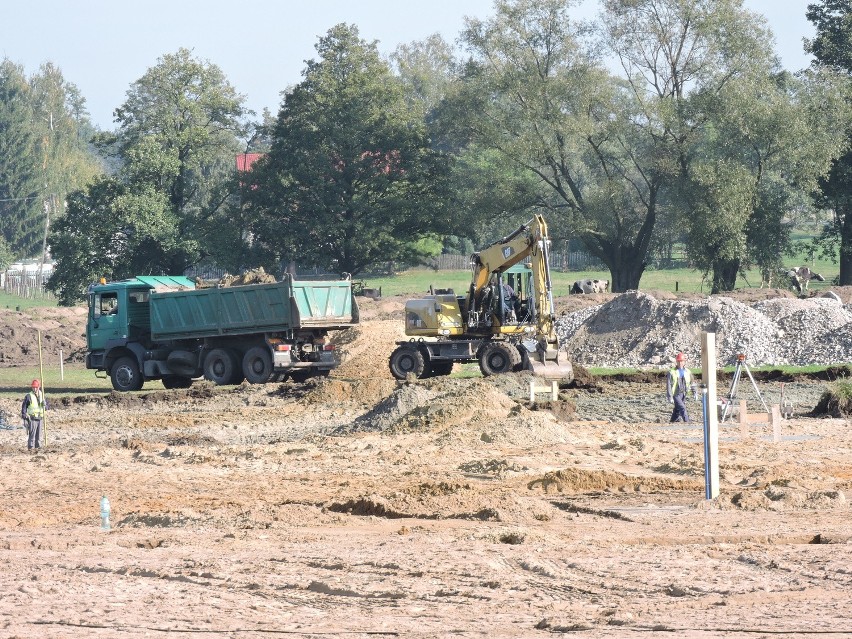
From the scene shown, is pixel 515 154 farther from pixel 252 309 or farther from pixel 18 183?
pixel 18 183

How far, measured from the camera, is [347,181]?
165 feet

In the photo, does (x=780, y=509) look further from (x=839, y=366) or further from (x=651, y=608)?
(x=839, y=366)

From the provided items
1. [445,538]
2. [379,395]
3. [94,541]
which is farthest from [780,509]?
[379,395]

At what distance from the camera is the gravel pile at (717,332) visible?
32344mm

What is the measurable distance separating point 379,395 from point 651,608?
18.3 m

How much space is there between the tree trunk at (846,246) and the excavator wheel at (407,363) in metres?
27.2

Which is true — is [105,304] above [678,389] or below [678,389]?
above

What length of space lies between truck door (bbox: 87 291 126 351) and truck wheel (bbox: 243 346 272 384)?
3.96 metres

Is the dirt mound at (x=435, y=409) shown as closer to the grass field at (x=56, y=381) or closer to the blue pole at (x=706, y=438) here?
the blue pole at (x=706, y=438)

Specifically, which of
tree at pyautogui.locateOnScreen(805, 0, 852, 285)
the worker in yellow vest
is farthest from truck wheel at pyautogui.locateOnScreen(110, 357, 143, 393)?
tree at pyautogui.locateOnScreen(805, 0, 852, 285)

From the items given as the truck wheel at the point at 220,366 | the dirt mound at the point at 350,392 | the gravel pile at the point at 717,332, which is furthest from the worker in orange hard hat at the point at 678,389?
the truck wheel at the point at 220,366

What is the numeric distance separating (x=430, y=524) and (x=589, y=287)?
3927 centimetres

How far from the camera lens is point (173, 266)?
167 ft

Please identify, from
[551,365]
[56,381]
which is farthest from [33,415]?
[56,381]
